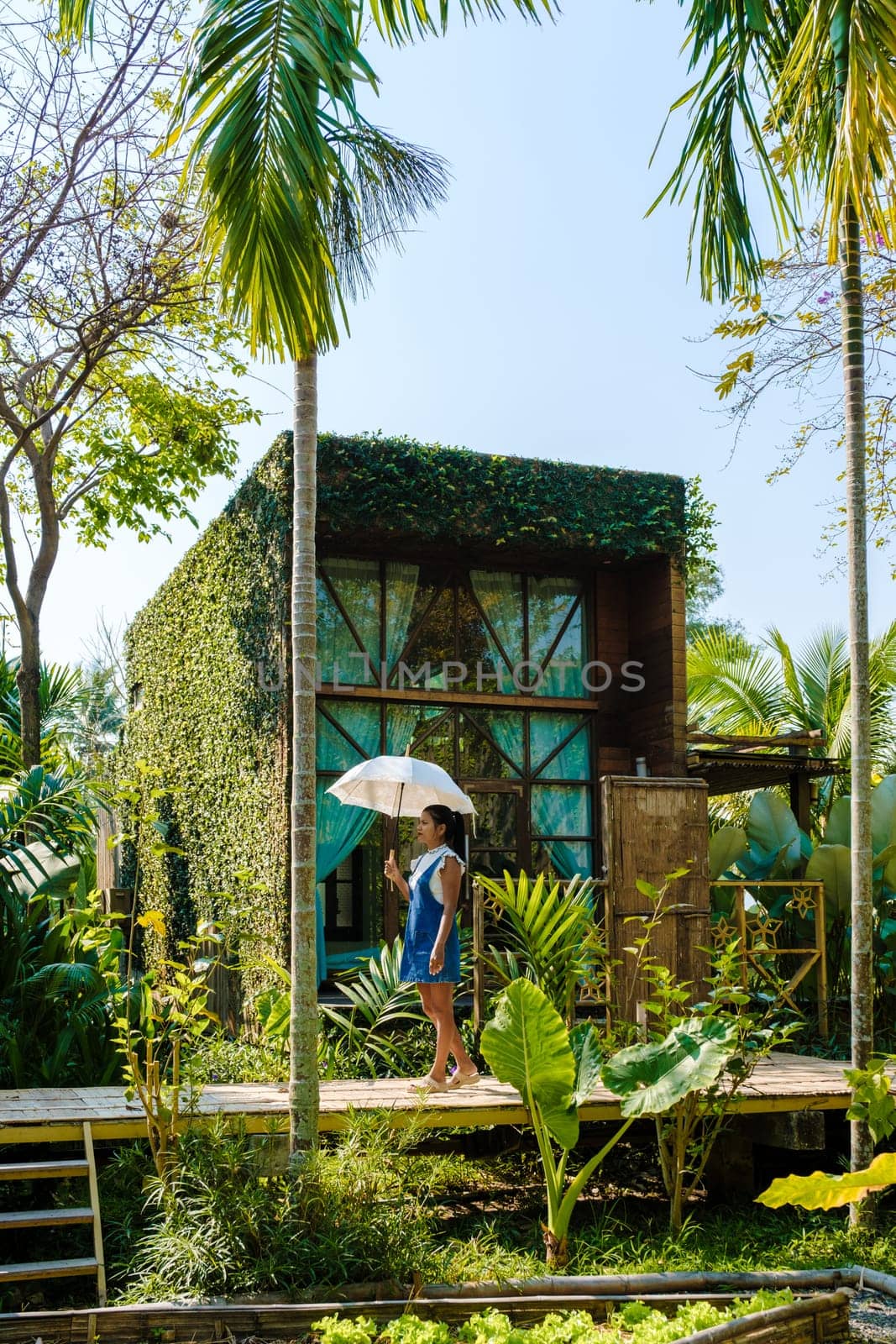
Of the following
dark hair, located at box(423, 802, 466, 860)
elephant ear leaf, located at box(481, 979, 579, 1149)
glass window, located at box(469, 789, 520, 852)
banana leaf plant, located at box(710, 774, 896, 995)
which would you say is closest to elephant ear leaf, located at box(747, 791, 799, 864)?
banana leaf plant, located at box(710, 774, 896, 995)

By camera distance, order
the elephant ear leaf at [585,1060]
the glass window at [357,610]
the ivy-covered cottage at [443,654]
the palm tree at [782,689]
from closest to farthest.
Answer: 1. the elephant ear leaf at [585,1060]
2. the ivy-covered cottage at [443,654]
3. the glass window at [357,610]
4. the palm tree at [782,689]

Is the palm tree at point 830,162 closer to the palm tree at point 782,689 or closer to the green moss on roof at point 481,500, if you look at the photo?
the green moss on roof at point 481,500

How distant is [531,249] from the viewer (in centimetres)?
896

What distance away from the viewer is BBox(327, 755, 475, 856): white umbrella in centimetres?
720

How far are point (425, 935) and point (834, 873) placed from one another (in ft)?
16.1

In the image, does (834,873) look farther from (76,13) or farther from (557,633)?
(76,13)

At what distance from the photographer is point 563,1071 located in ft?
18.7

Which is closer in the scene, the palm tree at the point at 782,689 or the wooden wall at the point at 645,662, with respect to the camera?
the wooden wall at the point at 645,662

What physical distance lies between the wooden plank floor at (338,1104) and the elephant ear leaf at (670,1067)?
593mm

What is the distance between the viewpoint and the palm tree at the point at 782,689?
16469 mm

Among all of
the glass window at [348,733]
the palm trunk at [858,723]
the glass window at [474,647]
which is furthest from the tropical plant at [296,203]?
the glass window at [474,647]

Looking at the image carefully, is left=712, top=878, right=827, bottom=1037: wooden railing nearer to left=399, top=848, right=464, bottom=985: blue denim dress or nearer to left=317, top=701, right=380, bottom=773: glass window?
left=399, top=848, right=464, bottom=985: blue denim dress

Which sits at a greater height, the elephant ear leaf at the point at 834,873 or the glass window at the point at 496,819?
the glass window at the point at 496,819

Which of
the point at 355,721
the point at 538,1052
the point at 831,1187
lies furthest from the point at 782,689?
the point at 831,1187
